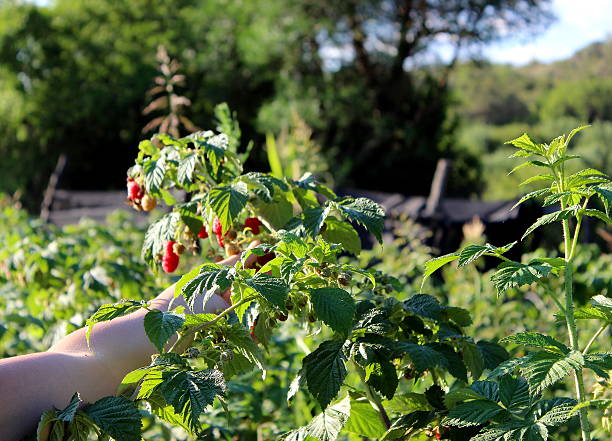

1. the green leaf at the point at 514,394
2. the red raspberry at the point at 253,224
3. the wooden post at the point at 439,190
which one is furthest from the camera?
the wooden post at the point at 439,190

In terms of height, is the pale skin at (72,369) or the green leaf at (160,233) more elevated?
the green leaf at (160,233)

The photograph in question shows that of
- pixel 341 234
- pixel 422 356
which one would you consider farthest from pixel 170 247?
pixel 422 356

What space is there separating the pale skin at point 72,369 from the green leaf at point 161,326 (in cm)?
3

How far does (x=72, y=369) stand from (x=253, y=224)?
1.41 feet

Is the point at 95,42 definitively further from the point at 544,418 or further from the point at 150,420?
the point at 544,418

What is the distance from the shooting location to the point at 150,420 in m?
2.04

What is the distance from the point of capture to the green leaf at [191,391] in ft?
2.77

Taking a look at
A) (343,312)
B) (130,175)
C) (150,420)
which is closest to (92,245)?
(150,420)

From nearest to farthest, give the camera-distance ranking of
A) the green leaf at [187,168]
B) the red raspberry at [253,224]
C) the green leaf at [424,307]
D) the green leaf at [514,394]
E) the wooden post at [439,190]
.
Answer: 1. the green leaf at [514,394]
2. the green leaf at [424,307]
3. the green leaf at [187,168]
4. the red raspberry at [253,224]
5. the wooden post at [439,190]

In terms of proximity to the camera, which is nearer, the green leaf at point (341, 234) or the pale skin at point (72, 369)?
the pale skin at point (72, 369)

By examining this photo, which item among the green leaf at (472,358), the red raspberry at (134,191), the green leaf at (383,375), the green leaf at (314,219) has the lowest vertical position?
the green leaf at (472,358)

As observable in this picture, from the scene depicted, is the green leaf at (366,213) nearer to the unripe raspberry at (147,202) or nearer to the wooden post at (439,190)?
the unripe raspberry at (147,202)

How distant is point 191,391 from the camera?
2.84 ft

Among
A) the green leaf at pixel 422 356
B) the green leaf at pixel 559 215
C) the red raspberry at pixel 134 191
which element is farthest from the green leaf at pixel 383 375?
the red raspberry at pixel 134 191
